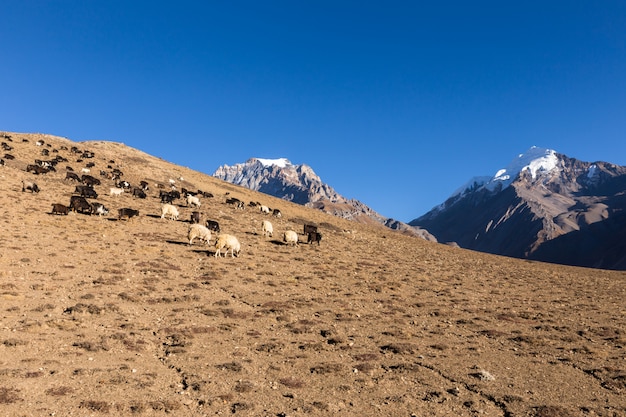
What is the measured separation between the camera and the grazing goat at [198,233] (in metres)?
32.4

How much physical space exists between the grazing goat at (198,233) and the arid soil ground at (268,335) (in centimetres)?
70

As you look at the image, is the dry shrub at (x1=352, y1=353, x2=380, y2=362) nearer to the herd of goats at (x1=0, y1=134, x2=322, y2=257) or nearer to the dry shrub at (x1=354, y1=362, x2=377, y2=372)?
the dry shrub at (x1=354, y1=362, x2=377, y2=372)

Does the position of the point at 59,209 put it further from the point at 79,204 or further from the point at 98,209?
the point at 98,209

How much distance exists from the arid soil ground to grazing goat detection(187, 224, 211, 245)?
2.30 ft

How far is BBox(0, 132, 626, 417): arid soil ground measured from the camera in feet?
34.0

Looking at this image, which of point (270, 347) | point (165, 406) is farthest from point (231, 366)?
point (165, 406)

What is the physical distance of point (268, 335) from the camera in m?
15.7

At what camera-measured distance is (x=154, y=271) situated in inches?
915

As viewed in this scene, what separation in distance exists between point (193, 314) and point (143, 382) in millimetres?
6699

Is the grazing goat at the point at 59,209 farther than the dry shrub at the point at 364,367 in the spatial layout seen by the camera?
Yes

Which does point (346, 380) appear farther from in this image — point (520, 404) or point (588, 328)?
point (588, 328)

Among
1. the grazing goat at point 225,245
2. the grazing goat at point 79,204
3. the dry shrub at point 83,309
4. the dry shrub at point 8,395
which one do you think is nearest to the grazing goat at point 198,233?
the grazing goat at point 225,245

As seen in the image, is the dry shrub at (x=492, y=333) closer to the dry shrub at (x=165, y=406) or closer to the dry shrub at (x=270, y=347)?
the dry shrub at (x=270, y=347)

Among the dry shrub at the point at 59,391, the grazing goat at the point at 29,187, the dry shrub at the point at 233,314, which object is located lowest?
the dry shrub at the point at 59,391
